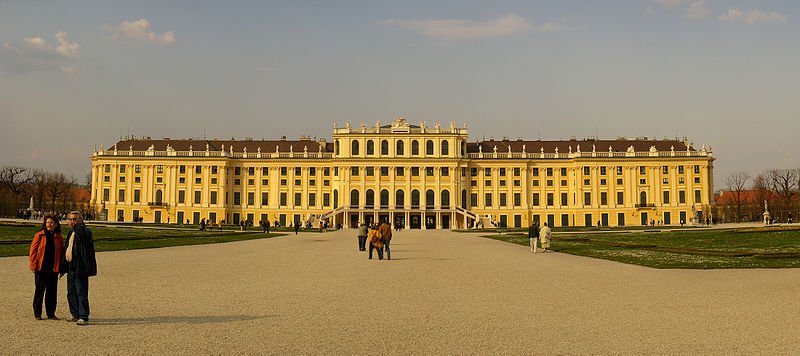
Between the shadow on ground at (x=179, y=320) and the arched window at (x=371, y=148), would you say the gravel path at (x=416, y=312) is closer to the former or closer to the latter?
the shadow on ground at (x=179, y=320)

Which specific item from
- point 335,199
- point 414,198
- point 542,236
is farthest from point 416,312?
Answer: point 335,199

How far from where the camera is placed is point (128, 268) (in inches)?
814

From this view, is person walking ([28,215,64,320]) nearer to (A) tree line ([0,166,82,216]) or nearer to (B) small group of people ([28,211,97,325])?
(B) small group of people ([28,211,97,325])

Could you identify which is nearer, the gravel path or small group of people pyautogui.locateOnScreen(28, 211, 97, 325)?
the gravel path

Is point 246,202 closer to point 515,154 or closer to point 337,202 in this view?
point 337,202

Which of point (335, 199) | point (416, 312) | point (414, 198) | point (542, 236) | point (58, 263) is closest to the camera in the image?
point (58, 263)

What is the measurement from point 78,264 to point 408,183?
3407 inches

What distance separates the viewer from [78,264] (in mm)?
10492

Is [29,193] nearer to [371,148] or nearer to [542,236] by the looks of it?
[371,148]

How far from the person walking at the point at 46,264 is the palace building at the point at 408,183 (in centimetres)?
8362

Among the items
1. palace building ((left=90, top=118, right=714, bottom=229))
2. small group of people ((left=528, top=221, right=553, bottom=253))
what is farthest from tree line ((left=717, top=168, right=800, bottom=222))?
small group of people ((left=528, top=221, right=553, bottom=253))

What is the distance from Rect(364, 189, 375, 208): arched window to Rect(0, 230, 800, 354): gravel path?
7554 cm

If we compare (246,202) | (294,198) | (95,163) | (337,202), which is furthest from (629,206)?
(95,163)

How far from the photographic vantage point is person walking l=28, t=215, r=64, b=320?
10547 millimetres
